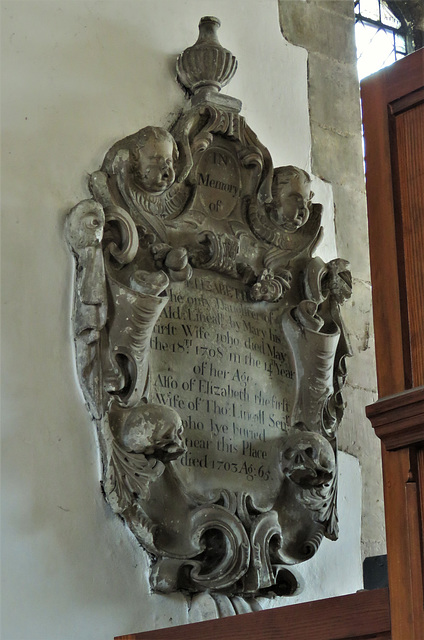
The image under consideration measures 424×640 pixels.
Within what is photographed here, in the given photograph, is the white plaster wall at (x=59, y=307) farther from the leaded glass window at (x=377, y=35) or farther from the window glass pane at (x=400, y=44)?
the window glass pane at (x=400, y=44)

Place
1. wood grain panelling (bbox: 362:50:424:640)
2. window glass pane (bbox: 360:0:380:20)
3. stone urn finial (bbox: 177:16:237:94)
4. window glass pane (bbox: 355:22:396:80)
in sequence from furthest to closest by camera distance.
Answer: window glass pane (bbox: 360:0:380:20), window glass pane (bbox: 355:22:396:80), stone urn finial (bbox: 177:16:237:94), wood grain panelling (bbox: 362:50:424:640)

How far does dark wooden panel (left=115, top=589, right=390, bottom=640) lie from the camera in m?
2.37

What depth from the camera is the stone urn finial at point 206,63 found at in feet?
13.2

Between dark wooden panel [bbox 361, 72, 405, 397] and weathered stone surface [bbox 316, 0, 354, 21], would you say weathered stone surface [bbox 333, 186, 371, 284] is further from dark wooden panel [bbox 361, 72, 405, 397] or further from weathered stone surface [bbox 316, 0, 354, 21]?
dark wooden panel [bbox 361, 72, 405, 397]

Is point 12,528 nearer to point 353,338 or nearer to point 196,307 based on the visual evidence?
point 196,307

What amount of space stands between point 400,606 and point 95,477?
4.71ft

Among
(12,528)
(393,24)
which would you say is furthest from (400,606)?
(393,24)

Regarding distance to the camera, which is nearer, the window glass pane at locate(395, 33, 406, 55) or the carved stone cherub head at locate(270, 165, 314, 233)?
the carved stone cherub head at locate(270, 165, 314, 233)

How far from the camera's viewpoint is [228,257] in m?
3.92

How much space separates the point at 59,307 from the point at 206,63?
1.05 metres

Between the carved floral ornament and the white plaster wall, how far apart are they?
6 centimetres

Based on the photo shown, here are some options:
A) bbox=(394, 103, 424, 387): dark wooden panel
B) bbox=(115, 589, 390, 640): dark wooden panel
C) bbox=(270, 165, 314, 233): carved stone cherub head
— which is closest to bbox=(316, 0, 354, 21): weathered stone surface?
bbox=(270, 165, 314, 233): carved stone cherub head

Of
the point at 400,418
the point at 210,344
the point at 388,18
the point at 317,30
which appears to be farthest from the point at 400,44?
the point at 400,418

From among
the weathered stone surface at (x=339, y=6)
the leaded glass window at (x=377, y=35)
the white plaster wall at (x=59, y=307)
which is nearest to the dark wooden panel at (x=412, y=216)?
the white plaster wall at (x=59, y=307)
